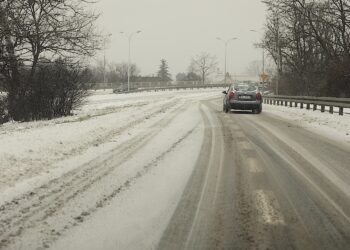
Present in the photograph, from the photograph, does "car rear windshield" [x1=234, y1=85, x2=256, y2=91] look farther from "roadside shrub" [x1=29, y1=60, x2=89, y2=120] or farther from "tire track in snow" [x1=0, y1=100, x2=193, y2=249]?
"tire track in snow" [x1=0, y1=100, x2=193, y2=249]

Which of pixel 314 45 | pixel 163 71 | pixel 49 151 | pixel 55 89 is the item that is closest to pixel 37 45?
pixel 55 89

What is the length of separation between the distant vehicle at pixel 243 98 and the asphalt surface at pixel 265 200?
43.0 ft

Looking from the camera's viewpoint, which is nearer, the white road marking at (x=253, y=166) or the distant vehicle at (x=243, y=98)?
the white road marking at (x=253, y=166)

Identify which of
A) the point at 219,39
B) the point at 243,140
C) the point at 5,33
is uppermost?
the point at 219,39

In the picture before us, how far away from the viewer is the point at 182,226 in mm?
5422

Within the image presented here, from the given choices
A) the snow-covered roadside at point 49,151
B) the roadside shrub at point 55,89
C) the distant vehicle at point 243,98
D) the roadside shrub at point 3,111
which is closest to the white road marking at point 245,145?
the snow-covered roadside at point 49,151

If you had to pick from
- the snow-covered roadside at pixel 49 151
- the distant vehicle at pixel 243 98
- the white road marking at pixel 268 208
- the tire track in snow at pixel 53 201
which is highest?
the distant vehicle at pixel 243 98

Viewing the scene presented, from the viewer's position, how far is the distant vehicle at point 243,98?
24.9 metres

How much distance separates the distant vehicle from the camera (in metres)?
24.9

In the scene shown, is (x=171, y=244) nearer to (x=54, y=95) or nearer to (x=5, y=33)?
(x=5, y=33)

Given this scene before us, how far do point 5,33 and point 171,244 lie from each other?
12839 millimetres

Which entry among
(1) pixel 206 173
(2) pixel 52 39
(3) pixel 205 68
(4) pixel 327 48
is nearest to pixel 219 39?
(3) pixel 205 68

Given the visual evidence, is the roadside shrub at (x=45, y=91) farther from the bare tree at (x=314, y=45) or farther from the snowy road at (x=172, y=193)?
the bare tree at (x=314, y=45)

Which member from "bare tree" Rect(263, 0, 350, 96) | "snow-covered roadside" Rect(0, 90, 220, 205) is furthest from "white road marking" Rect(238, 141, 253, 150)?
"bare tree" Rect(263, 0, 350, 96)
